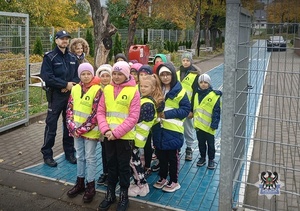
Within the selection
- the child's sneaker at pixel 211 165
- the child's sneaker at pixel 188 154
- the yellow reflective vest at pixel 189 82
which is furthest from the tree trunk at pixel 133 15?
the child's sneaker at pixel 211 165

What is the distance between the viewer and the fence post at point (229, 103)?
3.54m

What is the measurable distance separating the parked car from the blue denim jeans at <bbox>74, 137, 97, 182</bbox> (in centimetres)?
236

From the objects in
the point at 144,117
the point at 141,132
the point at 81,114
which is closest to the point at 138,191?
the point at 141,132

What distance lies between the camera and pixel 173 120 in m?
4.79

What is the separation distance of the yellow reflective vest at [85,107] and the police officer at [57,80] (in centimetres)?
86

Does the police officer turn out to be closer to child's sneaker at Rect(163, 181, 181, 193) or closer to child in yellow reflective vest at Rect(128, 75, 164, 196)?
child in yellow reflective vest at Rect(128, 75, 164, 196)

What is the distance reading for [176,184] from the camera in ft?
16.2

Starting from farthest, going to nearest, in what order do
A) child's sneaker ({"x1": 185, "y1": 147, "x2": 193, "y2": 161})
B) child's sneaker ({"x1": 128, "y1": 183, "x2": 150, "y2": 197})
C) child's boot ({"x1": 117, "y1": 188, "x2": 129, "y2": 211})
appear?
child's sneaker ({"x1": 185, "y1": 147, "x2": 193, "y2": 161}), child's sneaker ({"x1": 128, "y1": 183, "x2": 150, "y2": 197}), child's boot ({"x1": 117, "y1": 188, "x2": 129, "y2": 211})

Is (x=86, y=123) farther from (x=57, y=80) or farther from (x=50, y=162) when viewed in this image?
(x=50, y=162)

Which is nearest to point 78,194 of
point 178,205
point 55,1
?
point 178,205

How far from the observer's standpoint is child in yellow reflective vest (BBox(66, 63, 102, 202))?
452cm

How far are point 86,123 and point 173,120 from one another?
1116mm

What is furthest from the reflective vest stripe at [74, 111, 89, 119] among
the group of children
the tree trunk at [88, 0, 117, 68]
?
the tree trunk at [88, 0, 117, 68]

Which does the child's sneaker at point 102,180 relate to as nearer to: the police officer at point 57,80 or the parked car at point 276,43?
the police officer at point 57,80
